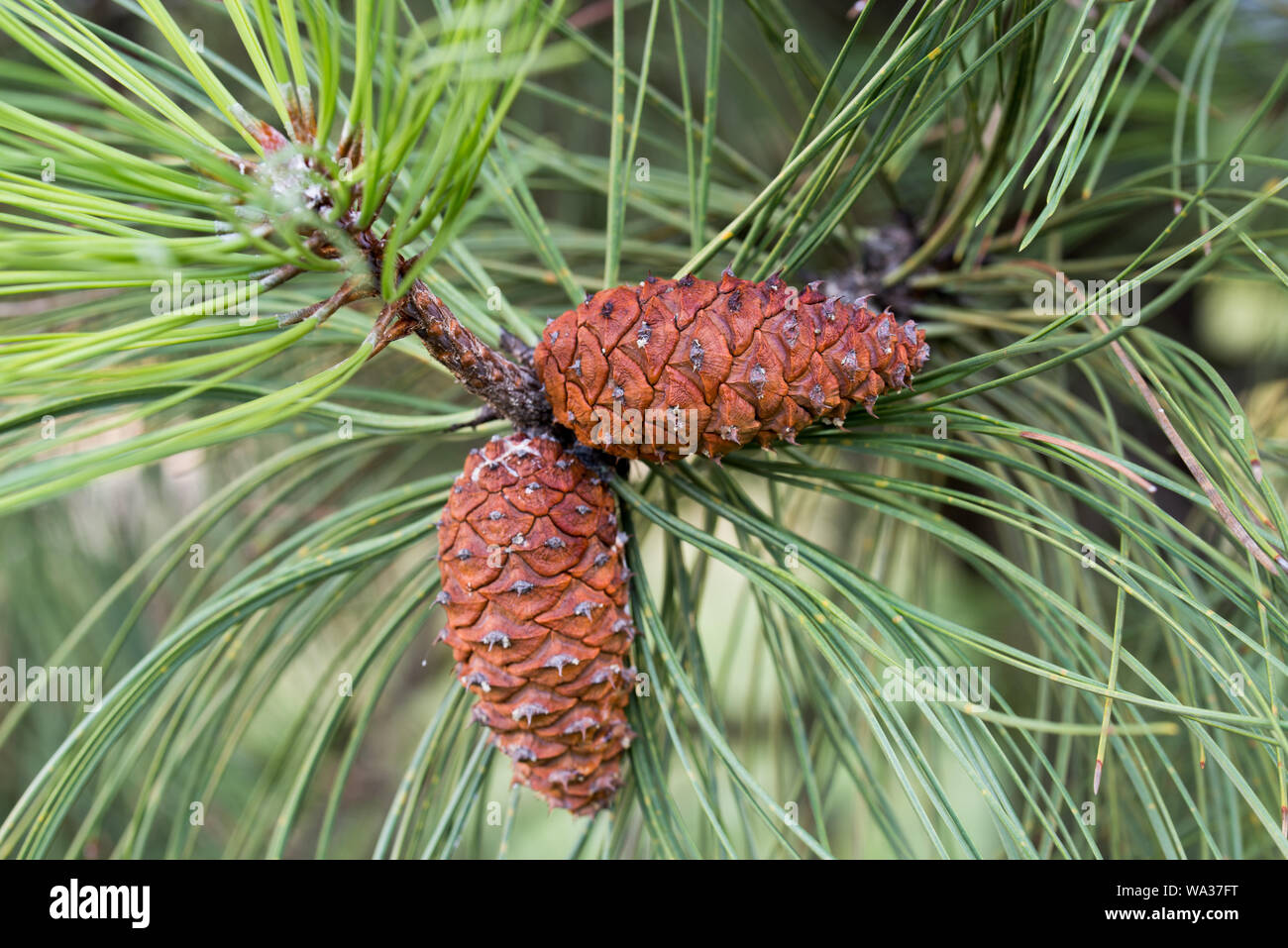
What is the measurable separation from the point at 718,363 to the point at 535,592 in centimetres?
15

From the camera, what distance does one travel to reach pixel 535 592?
17.4 inches

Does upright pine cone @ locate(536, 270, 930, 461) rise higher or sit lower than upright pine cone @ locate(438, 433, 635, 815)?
higher

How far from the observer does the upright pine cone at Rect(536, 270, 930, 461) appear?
1.34ft

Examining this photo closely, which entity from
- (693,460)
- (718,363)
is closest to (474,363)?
(718,363)

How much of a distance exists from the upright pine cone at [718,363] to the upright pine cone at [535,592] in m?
0.05

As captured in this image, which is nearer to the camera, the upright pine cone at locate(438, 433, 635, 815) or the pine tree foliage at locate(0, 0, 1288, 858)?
the pine tree foliage at locate(0, 0, 1288, 858)

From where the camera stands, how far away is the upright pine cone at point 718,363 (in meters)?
0.41

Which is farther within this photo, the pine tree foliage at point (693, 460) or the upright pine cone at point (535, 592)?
the upright pine cone at point (535, 592)

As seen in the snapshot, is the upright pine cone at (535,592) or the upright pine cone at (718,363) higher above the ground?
the upright pine cone at (718,363)

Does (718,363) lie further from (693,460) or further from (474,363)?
(693,460)

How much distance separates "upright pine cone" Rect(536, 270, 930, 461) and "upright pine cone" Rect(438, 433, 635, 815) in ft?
0.15

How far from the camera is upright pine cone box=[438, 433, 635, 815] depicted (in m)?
0.44
